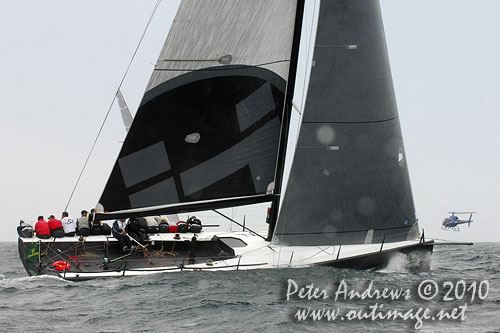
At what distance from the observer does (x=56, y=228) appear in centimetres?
1677

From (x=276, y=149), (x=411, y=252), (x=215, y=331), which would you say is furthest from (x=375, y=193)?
(x=215, y=331)

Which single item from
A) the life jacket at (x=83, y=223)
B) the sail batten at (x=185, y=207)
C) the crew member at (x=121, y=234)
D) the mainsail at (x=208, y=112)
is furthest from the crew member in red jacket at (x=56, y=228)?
the mainsail at (x=208, y=112)

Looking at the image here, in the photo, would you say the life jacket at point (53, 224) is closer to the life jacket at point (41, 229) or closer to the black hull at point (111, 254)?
the life jacket at point (41, 229)

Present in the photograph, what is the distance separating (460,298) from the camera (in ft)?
42.5

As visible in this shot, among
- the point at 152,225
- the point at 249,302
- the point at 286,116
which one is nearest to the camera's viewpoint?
the point at 249,302

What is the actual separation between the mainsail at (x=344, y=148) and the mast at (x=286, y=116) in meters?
0.52

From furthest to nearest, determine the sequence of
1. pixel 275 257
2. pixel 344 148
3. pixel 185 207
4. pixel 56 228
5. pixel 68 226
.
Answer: pixel 68 226 < pixel 56 228 < pixel 185 207 < pixel 344 148 < pixel 275 257

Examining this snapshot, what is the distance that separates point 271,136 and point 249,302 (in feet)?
17.5

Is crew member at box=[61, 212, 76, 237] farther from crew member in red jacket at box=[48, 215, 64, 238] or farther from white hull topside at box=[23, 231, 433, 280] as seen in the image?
white hull topside at box=[23, 231, 433, 280]

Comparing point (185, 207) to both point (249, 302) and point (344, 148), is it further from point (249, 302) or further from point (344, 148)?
point (249, 302)

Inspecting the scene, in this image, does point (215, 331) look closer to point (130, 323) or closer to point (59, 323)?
point (130, 323)

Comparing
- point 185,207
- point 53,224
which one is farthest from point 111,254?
point 185,207

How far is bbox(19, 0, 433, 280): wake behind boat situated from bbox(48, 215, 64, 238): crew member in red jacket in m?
0.67

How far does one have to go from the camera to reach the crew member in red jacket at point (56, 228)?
16719 millimetres
